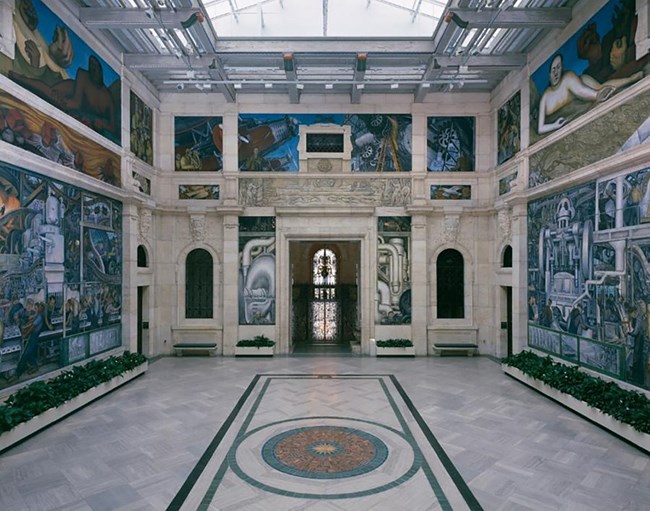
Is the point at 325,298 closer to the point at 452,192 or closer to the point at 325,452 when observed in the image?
the point at 452,192

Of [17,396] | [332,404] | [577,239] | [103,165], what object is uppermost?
[103,165]

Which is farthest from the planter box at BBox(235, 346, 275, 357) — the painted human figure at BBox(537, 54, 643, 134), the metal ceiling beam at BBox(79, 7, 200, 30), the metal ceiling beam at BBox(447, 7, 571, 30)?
the metal ceiling beam at BBox(447, 7, 571, 30)

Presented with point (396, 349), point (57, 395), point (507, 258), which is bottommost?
point (396, 349)

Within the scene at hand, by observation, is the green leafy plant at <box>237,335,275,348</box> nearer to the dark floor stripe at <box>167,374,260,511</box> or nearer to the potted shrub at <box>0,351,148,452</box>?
the potted shrub at <box>0,351,148,452</box>

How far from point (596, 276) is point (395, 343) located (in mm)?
6983

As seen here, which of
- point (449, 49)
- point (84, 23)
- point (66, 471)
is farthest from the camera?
point (449, 49)

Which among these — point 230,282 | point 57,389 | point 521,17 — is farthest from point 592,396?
point 230,282

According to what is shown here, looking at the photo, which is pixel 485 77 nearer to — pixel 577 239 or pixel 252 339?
pixel 577 239

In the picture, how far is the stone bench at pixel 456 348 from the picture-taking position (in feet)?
45.9

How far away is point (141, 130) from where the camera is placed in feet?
43.4

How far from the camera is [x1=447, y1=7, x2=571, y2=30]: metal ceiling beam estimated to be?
9.59m

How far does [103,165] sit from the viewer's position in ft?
35.4

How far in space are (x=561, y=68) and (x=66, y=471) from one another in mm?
13107

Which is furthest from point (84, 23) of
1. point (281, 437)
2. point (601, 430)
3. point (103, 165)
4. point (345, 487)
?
point (601, 430)
